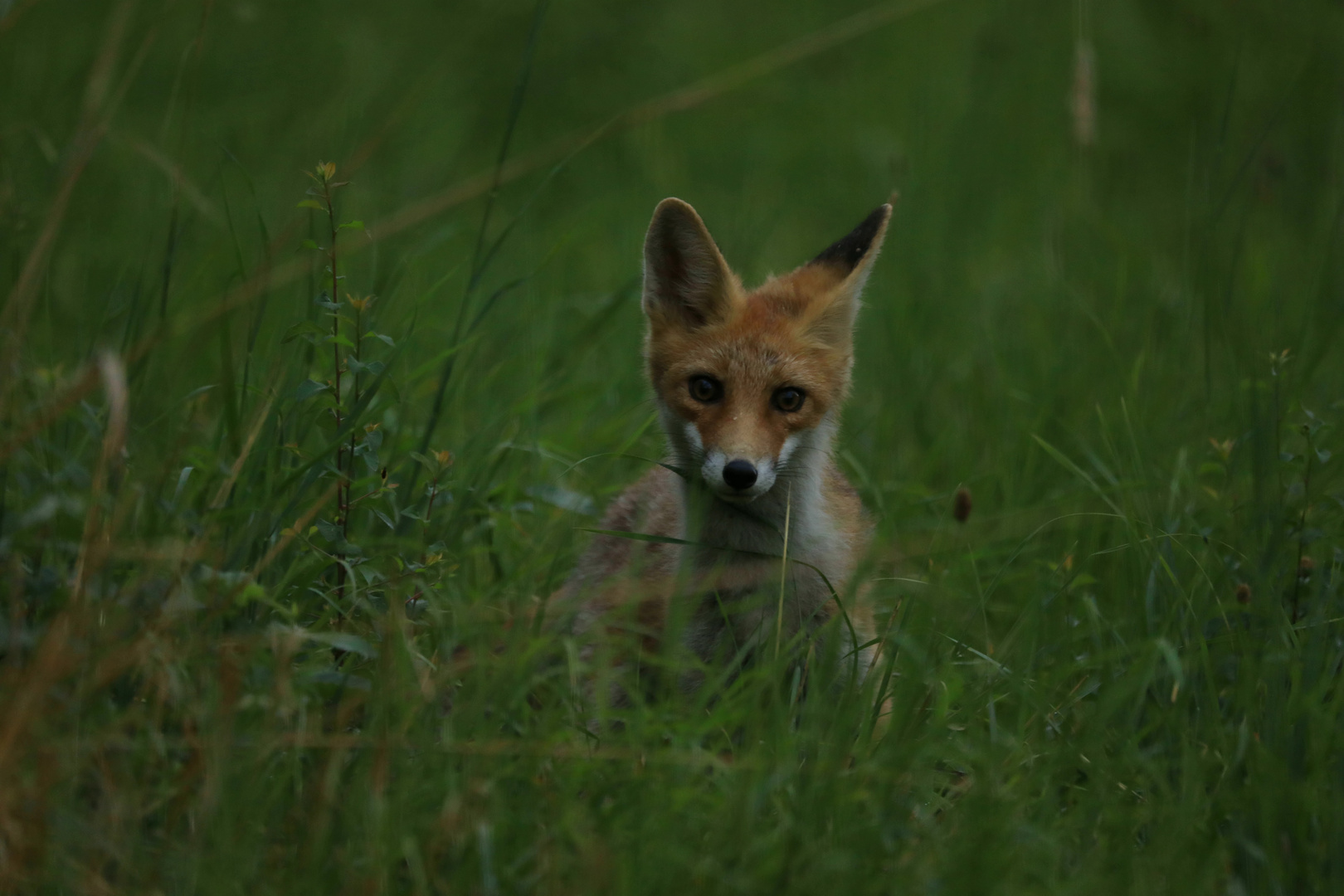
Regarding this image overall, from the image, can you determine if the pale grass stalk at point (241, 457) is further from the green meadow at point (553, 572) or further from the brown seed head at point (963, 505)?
the brown seed head at point (963, 505)

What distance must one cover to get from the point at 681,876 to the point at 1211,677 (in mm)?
1603

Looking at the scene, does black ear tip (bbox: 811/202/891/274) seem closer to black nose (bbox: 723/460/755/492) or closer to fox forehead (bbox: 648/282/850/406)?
fox forehead (bbox: 648/282/850/406)

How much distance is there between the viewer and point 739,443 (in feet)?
12.0

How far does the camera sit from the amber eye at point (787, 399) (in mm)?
3990

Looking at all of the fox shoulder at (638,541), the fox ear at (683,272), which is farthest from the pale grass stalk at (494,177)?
the fox shoulder at (638,541)

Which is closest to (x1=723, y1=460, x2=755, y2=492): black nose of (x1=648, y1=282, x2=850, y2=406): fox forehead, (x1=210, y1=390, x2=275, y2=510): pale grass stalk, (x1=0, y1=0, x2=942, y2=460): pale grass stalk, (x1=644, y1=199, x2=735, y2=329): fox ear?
(x1=648, y1=282, x2=850, y2=406): fox forehead

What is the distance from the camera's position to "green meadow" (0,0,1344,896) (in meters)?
2.48

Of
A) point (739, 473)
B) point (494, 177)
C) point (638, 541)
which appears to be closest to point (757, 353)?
point (739, 473)

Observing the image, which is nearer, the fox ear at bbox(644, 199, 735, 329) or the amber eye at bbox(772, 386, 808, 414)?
the amber eye at bbox(772, 386, 808, 414)

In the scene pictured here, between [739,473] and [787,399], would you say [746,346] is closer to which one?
[787,399]

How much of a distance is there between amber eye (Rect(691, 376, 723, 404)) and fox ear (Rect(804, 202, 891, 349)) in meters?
0.44

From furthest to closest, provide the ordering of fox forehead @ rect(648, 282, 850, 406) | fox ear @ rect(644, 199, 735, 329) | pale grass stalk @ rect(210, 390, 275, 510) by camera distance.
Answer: fox ear @ rect(644, 199, 735, 329), fox forehead @ rect(648, 282, 850, 406), pale grass stalk @ rect(210, 390, 275, 510)

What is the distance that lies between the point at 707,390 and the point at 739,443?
0.38 meters

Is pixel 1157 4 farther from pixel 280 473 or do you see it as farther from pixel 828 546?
pixel 280 473
